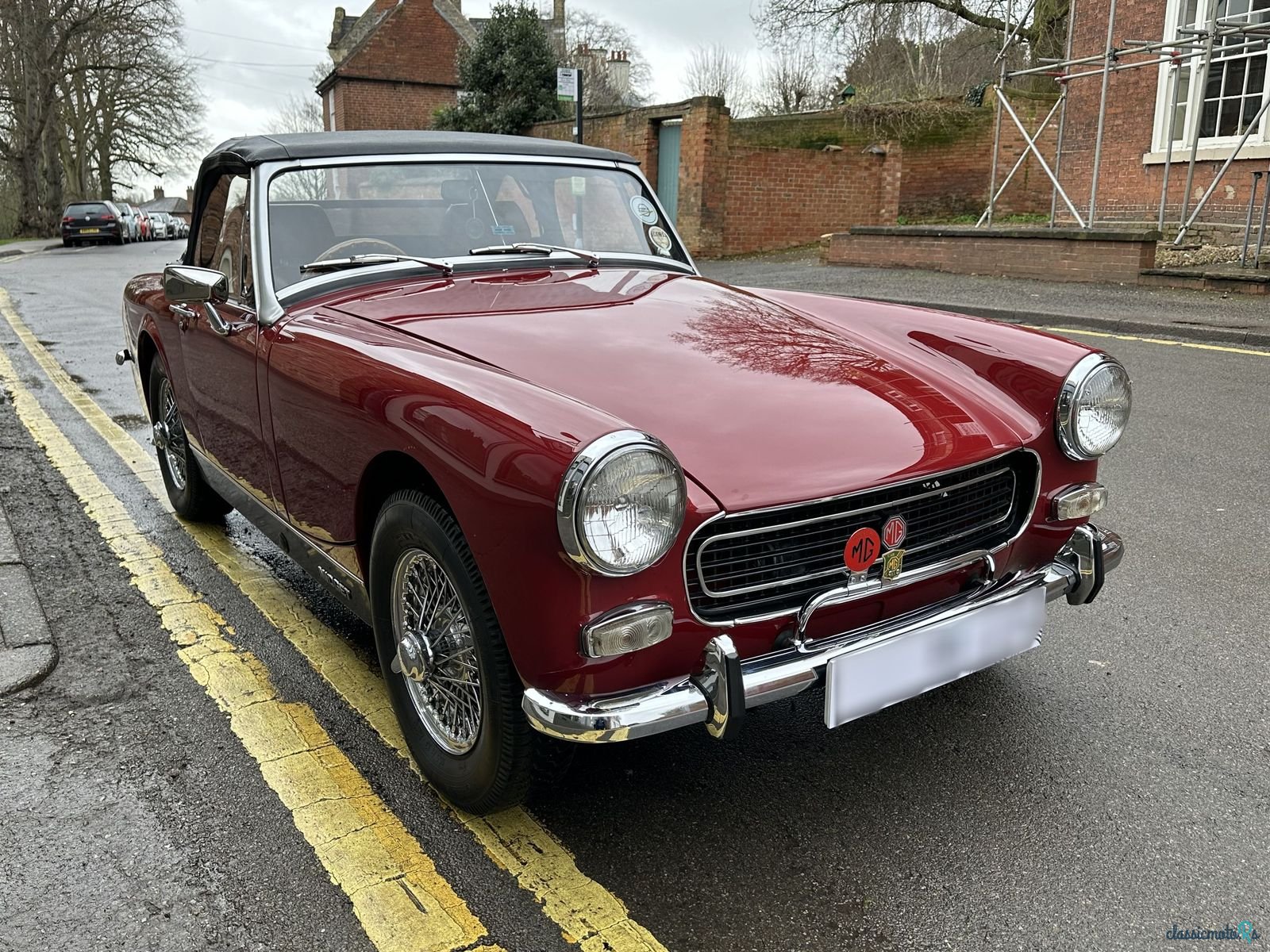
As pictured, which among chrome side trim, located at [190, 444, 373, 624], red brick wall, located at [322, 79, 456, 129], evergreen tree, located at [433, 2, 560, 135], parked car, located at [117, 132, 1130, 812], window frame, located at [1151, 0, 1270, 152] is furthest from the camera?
red brick wall, located at [322, 79, 456, 129]

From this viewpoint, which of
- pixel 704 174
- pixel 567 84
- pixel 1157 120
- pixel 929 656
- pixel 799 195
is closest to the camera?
pixel 929 656

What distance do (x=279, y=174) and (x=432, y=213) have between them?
50cm

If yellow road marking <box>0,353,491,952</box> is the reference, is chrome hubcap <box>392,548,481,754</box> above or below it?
above

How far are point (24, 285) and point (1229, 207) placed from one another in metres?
18.2

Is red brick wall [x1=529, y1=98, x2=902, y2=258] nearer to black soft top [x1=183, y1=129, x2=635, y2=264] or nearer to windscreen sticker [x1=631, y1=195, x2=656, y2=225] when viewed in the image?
windscreen sticker [x1=631, y1=195, x2=656, y2=225]

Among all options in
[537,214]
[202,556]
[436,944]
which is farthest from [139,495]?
[436,944]

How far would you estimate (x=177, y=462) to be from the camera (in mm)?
4457

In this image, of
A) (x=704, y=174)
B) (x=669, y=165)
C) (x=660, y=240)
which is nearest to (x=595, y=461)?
(x=660, y=240)

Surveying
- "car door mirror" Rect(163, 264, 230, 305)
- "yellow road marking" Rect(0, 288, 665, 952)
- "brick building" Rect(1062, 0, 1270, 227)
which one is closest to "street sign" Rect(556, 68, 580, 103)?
"brick building" Rect(1062, 0, 1270, 227)

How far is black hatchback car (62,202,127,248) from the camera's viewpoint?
105ft

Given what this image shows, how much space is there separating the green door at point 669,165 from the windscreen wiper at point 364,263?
15899 millimetres

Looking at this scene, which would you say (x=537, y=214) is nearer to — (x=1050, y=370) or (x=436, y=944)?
(x=1050, y=370)

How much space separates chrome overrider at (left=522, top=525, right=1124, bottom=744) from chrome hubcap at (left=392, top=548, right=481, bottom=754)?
321mm

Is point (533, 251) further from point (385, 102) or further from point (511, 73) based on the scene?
point (385, 102)
